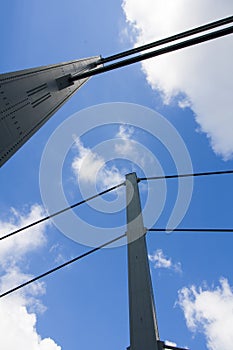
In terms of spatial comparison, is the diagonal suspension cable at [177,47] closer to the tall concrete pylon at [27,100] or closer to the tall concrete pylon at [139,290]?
the tall concrete pylon at [27,100]

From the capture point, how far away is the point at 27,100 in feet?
14.9

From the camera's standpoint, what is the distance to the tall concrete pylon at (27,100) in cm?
382

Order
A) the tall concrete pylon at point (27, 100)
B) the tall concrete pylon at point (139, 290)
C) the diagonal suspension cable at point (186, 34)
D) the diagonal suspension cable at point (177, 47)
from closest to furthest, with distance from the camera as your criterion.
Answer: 1. the tall concrete pylon at point (27, 100)
2. the tall concrete pylon at point (139, 290)
3. the diagonal suspension cable at point (177, 47)
4. the diagonal suspension cable at point (186, 34)

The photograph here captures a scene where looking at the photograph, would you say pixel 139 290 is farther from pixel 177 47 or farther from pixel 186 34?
pixel 186 34

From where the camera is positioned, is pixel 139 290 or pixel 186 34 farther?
pixel 186 34

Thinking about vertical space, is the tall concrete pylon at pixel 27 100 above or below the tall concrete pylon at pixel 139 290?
above

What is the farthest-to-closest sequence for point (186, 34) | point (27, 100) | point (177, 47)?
point (186, 34)
point (177, 47)
point (27, 100)

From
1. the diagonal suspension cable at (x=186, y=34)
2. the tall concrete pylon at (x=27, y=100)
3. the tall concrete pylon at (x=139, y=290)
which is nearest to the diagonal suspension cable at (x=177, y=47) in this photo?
the tall concrete pylon at (x=27, y=100)

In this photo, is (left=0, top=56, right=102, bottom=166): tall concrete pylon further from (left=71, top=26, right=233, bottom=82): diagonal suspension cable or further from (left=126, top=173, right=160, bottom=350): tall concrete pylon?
(left=126, top=173, right=160, bottom=350): tall concrete pylon

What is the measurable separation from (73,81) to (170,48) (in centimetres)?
233

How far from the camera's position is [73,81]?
20.9 feet

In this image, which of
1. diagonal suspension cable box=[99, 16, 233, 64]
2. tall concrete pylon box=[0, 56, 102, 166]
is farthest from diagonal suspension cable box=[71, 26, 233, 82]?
diagonal suspension cable box=[99, 16, 233, 64]

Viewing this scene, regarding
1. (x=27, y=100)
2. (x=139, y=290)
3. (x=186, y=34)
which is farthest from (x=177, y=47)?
(x=139, y=290)

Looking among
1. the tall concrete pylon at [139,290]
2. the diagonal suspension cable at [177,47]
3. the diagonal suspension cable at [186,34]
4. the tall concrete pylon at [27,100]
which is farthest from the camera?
the diagonal suspension cable at [186,34]
